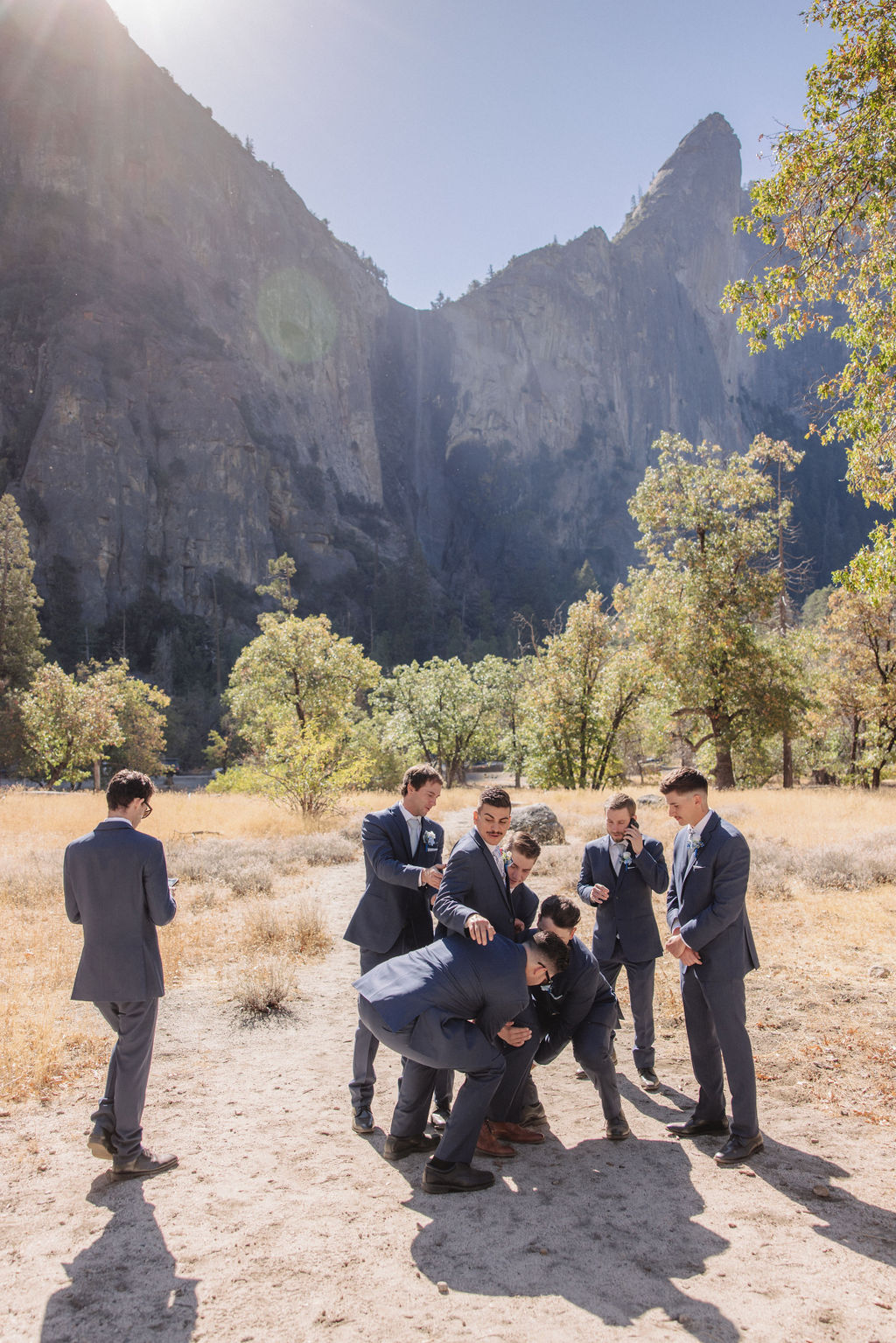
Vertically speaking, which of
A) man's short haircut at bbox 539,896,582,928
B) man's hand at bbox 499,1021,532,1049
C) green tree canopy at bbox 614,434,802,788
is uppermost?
green tree canopy at bbox 614,434,802,788

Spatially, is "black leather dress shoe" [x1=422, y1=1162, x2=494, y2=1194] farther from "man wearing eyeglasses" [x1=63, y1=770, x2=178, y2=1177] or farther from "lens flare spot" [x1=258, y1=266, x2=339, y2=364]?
"lens flare spot" [x1=258, y1=266, x2=339, y2=364]

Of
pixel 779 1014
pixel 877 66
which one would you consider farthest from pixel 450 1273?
pixel 877 66

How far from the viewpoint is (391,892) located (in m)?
4.86

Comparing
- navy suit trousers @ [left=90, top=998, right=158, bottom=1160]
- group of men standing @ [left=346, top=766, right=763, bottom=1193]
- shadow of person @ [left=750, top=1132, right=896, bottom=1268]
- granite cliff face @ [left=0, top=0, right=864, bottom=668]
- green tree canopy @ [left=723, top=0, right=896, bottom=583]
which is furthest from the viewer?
granite cliff face @ [left=0, top=0, right=864, bottom=668]

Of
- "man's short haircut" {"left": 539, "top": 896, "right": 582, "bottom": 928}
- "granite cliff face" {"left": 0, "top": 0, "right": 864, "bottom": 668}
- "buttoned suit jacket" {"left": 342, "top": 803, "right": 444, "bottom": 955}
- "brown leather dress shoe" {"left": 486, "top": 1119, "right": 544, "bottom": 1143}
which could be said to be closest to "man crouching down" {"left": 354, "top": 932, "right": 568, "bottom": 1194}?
"man's short haircut" {"left": 539, "top": 896, "right": 582, "bottom": 928}

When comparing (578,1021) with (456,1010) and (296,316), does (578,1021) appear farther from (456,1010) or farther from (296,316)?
(296,316)

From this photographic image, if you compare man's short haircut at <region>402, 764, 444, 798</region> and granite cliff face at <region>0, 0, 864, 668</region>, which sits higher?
granite cliff face at <region>0, 0, 864, 668</region>

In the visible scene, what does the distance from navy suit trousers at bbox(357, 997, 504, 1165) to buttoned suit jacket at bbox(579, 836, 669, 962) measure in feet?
5.85

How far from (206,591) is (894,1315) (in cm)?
8277

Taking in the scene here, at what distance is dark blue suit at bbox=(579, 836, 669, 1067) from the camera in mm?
5488

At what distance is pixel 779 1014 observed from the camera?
21.7 feet

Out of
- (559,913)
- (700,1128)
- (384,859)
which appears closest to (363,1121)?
(384,859)

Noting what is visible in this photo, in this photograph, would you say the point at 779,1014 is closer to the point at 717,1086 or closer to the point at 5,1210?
the point at 717,1086

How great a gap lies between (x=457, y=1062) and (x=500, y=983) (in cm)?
43
